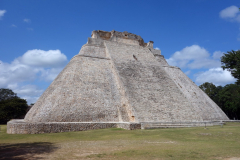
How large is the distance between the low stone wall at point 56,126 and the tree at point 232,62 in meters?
9.67

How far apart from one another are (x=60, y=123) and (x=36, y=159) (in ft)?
19.2

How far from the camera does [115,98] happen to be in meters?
13.7

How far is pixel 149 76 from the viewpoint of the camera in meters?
16.8

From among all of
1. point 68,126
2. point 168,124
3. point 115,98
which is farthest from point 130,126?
point 68,126

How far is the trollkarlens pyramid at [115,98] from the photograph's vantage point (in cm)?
1151

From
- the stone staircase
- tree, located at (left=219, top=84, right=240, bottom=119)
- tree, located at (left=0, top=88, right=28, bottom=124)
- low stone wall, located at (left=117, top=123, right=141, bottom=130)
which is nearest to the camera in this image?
low stone wall, located at (left=117, top=123, right=141, bottom=130)

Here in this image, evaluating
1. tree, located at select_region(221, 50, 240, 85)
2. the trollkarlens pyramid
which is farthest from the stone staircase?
tree, located at select_region(221, 50, 240, 85)

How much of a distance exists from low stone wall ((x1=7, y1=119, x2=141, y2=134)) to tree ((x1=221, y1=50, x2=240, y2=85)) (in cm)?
967

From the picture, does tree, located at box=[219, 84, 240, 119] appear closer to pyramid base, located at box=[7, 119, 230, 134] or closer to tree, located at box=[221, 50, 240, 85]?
tree, located at box=[221, 50, 240, 85]

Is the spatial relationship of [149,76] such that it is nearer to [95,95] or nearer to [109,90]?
[109,90]

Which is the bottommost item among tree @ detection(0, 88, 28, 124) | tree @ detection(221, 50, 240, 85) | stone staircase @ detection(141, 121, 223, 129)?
stone staircase @ detection(141, 121, 223, 129)

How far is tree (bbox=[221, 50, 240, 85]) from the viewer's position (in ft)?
48.5

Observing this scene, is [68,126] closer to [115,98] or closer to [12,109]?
[115,98]

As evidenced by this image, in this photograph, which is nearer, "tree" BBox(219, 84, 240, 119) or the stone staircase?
the stone staircase
